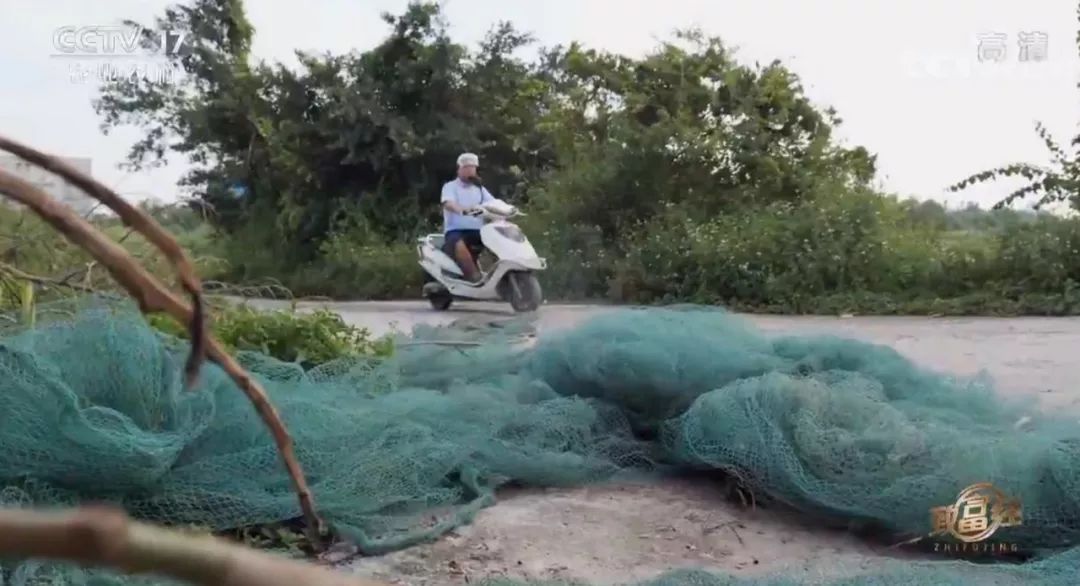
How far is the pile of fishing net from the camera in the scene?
2271mm

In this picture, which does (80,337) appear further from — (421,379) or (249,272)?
(249,272)

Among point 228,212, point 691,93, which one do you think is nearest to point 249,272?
point 228,212

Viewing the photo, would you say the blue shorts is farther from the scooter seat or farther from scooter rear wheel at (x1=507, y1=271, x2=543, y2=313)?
scooter rear wheel at (x1=507, y1=271, x2=543, y2=313)

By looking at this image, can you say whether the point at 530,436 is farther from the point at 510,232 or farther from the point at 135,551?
the point at 510,232

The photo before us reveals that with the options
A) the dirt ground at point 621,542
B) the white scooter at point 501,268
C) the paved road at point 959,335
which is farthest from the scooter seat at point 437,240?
the dirt ground at point 621,542

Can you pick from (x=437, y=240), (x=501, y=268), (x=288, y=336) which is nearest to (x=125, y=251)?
(x=288, y=336)

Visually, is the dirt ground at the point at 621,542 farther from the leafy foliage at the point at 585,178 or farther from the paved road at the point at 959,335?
the leafy foliage at the point at 585,178

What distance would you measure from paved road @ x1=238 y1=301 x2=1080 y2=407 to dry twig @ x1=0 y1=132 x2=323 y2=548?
3.61 meters

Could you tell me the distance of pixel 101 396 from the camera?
8.09 feet

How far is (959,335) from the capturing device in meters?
6.88

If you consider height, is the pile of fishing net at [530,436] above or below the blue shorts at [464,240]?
below

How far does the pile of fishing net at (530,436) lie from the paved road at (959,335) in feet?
4.14

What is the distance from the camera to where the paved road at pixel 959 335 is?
4.73 metres

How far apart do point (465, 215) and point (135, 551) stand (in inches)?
341
